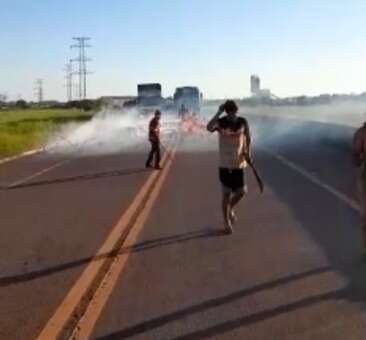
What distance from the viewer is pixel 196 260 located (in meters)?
9.45

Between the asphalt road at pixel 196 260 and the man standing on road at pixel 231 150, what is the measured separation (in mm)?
488

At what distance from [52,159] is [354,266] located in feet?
81.8

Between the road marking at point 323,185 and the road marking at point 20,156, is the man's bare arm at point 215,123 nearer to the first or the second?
the road marking at point 323,185

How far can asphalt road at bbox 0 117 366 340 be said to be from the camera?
6766mm

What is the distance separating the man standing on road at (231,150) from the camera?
456 inches

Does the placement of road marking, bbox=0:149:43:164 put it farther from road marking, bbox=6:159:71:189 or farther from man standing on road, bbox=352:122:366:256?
man standing on road, bbox=352:122:366:256

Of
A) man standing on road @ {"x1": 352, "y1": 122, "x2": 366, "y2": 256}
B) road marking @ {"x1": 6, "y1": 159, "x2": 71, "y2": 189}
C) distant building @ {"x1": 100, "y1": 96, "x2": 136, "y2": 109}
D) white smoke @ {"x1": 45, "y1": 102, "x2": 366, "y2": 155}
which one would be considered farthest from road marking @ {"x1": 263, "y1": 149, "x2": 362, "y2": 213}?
distant building @ {"x1": 100, "y1": 96, "x2": 136, "y2": 109}

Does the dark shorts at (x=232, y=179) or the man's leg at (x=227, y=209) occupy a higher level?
the dark shorts at (x=232, y=179)

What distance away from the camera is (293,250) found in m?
10.1

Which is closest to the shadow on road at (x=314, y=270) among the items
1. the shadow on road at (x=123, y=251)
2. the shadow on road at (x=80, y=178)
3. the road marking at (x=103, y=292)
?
the road marking at (x=103, y=292)

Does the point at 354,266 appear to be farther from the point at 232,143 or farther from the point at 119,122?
the point at 119,122

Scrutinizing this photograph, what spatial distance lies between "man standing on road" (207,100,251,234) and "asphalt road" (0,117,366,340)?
19.2 inches

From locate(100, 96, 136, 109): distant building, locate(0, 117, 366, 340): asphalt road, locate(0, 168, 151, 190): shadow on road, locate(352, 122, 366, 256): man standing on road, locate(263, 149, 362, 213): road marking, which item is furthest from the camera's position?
locate(100, 96, 136, 109): distant building

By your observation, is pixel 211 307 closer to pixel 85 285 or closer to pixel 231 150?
pixel 85 285
